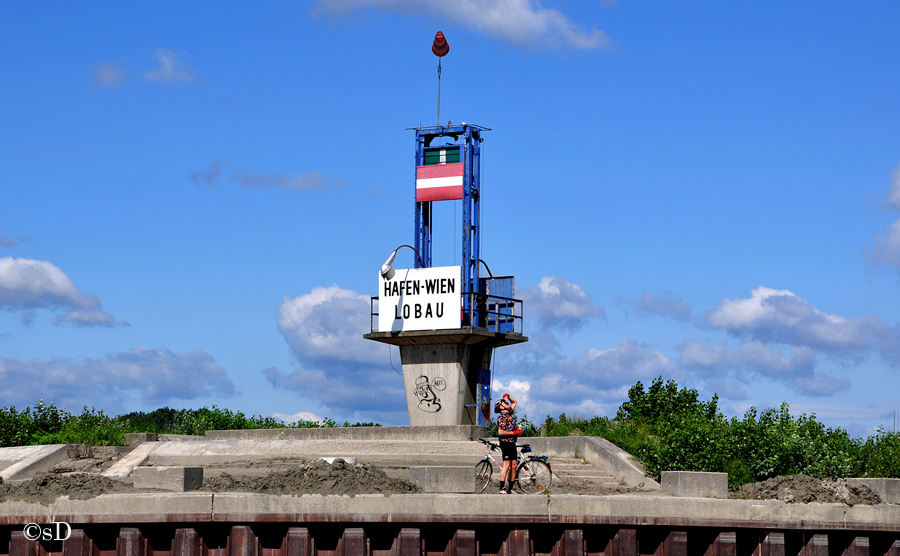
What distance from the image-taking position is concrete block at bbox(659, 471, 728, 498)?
17797 mm

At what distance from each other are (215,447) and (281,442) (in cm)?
177

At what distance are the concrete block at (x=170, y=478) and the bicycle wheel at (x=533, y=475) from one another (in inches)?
244

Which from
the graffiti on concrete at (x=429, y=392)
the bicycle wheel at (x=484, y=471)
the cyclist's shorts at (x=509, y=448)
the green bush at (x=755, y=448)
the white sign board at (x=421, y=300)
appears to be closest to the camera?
the cyclist's shorts at (x=509, y=448)

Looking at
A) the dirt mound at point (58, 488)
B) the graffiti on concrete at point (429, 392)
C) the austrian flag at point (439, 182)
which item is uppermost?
the austrian flag at point (439, 182)

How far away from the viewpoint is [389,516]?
15.4 m

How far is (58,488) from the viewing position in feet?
53.6

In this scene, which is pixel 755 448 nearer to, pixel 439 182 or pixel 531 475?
pixel 531 475

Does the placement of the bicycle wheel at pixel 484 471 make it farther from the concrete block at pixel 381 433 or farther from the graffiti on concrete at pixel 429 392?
the graffiti on concrete at pixel 429 392

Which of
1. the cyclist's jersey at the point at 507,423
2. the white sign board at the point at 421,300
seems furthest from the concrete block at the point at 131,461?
the cyclist's jersey at the point at 507,423

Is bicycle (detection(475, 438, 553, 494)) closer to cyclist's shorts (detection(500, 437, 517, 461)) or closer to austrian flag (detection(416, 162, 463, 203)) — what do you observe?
cyclist's shorts (detection(500, 437, 517, 461))

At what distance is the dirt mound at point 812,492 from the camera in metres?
16.9

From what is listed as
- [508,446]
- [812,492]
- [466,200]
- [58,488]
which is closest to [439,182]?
[466,200]

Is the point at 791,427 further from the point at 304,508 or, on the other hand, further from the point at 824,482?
the point at 304,508

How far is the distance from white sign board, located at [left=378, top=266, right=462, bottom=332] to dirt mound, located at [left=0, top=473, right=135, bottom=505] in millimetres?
16214
